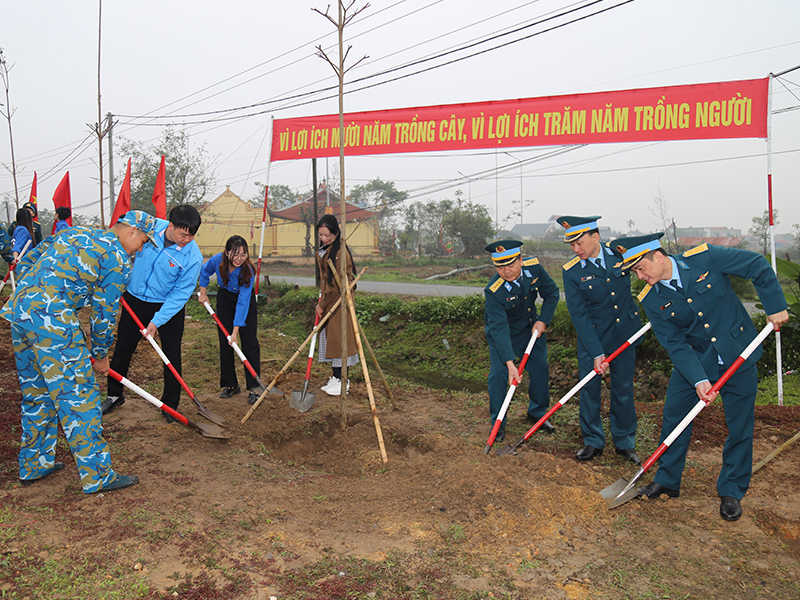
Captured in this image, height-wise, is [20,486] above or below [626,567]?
above

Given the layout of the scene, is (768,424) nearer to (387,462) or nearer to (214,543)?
(387,462)

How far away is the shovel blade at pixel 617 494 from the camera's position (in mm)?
3139

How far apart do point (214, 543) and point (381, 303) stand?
7.80 meters

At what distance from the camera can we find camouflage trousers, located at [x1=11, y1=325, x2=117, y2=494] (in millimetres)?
2883

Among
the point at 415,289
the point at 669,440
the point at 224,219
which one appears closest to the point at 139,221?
the point at 669,440

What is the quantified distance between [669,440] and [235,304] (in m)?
3.98

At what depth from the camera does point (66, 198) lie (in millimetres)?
7238

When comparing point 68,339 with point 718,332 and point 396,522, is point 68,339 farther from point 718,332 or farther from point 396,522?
point 718,332

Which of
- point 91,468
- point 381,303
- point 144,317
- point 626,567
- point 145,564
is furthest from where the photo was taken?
point 381,303

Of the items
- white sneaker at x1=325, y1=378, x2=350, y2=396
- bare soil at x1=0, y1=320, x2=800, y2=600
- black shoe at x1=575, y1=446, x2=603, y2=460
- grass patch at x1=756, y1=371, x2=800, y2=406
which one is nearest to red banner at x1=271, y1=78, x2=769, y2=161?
grass patch at x1=756, y1=371, x2=800, y2=406

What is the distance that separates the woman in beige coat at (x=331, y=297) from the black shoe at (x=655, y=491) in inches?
111

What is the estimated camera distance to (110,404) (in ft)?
15.1

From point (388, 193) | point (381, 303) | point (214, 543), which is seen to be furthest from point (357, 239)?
point (214, 543)

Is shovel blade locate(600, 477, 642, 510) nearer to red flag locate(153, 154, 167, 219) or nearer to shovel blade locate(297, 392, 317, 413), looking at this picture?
shovel blade locate(297, 392, 317, 413)
